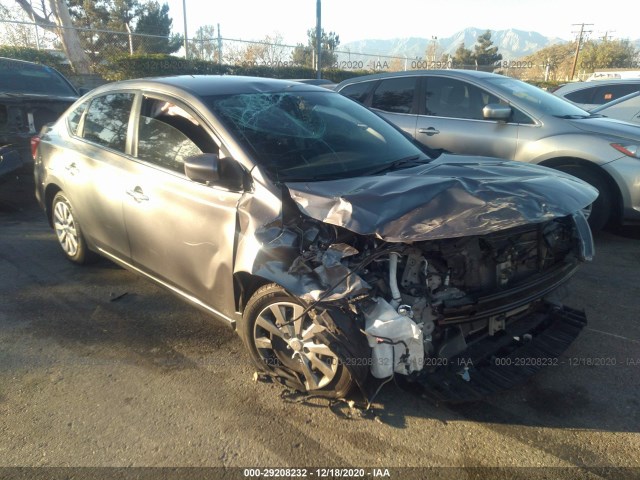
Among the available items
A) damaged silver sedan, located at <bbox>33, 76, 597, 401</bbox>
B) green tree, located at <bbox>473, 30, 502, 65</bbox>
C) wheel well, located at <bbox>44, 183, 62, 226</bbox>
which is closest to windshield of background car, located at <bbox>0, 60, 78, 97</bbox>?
wheel well, located at <bbox>44, 183, 62, 226</bbox>

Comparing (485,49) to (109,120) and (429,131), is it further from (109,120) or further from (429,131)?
(109,120)

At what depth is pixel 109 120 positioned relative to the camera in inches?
165

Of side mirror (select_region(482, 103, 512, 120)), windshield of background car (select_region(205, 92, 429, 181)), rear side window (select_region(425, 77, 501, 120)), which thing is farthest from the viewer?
rear side window (select_region(425, 77, 501, 120))

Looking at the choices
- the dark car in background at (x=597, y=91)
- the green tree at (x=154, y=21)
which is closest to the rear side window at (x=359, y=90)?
the dark car in background at (x=597, y=91)

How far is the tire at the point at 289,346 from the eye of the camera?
2.73 metres

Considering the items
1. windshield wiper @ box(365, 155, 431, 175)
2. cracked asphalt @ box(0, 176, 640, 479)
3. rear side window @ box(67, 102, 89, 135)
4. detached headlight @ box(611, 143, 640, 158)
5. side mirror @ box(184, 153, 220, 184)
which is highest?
rear side window @ box(67, 102, 89, 135)

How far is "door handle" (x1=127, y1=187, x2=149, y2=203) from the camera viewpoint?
3559 mm

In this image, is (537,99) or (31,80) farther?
(31,80)

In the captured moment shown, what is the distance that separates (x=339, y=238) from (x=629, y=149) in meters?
4.00

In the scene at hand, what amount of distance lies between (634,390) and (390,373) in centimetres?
153

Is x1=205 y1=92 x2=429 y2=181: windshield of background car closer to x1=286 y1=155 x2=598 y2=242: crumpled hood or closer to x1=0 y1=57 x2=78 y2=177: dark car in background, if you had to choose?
x1=286 y1=155 x2=598 y2=242: crumpled hood

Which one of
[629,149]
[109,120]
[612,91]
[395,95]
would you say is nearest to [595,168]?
[629,149]

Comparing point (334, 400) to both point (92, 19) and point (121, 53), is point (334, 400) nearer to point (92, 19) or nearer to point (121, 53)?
point (121, 53)

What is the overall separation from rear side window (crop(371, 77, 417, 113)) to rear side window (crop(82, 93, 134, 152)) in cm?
377
